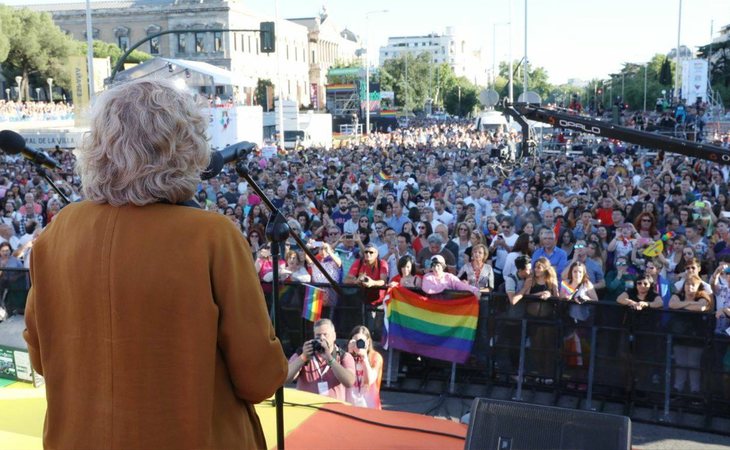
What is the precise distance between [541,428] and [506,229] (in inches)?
273

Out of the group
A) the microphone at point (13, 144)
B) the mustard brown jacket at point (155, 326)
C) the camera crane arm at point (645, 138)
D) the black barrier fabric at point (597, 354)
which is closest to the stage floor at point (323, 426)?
the microphone at point (13, 144)

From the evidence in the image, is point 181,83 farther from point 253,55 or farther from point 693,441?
point 253,55

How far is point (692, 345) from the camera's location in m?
7.13

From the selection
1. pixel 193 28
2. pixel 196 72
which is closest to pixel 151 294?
pixel 196 72

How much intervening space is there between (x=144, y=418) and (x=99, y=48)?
8788cm

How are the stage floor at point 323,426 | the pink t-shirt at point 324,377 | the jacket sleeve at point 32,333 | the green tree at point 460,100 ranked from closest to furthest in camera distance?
the jacket sleeve at point 32,333 < the stage floor at point 323,426 < the pink t-shirt at point 324,377 < the green tree at point 460,100

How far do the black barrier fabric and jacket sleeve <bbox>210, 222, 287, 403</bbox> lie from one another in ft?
16.8

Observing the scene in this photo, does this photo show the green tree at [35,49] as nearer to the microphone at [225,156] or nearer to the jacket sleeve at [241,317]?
the microphone at [225,156]

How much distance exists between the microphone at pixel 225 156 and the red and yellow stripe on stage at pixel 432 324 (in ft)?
15.4

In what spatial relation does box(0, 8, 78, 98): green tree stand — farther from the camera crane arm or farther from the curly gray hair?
the curly gray hair

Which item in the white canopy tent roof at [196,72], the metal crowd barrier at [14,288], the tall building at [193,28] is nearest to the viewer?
the metal crowd barrier at [14,288]

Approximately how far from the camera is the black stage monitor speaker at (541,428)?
377 cm

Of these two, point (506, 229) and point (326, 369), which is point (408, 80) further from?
point (326, 369)

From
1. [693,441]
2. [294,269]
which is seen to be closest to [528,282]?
[693,441]
